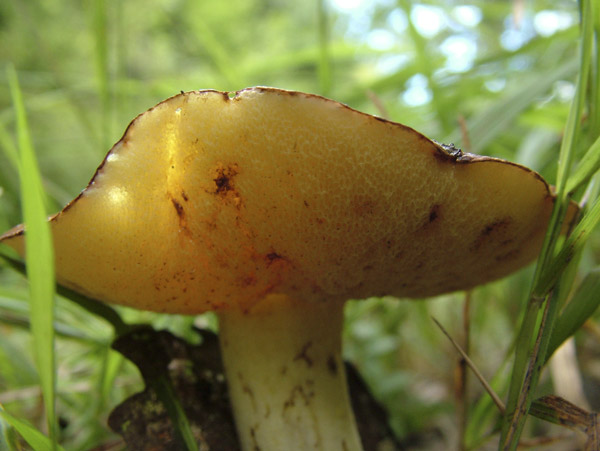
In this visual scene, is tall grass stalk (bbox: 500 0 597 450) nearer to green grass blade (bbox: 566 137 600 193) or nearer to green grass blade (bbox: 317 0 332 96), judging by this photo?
green grass blade (bbox: 566 137 600 193)

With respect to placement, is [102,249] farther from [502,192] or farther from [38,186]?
[502,192]

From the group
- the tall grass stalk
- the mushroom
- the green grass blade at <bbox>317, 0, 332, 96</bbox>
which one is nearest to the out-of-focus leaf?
the tall grass stalk

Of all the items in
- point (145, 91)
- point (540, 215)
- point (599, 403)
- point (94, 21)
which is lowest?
point (599, 403)

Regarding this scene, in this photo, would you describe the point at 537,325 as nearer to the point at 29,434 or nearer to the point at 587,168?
the point at 587,168

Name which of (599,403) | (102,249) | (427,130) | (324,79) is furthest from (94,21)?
(599,403)

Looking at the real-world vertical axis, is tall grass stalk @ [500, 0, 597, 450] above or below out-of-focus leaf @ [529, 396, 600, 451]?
above

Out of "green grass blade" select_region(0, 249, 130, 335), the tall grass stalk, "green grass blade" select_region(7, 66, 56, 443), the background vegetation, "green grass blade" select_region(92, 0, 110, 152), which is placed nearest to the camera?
"green grass blade" select_region(7, 66, 56, 443)
